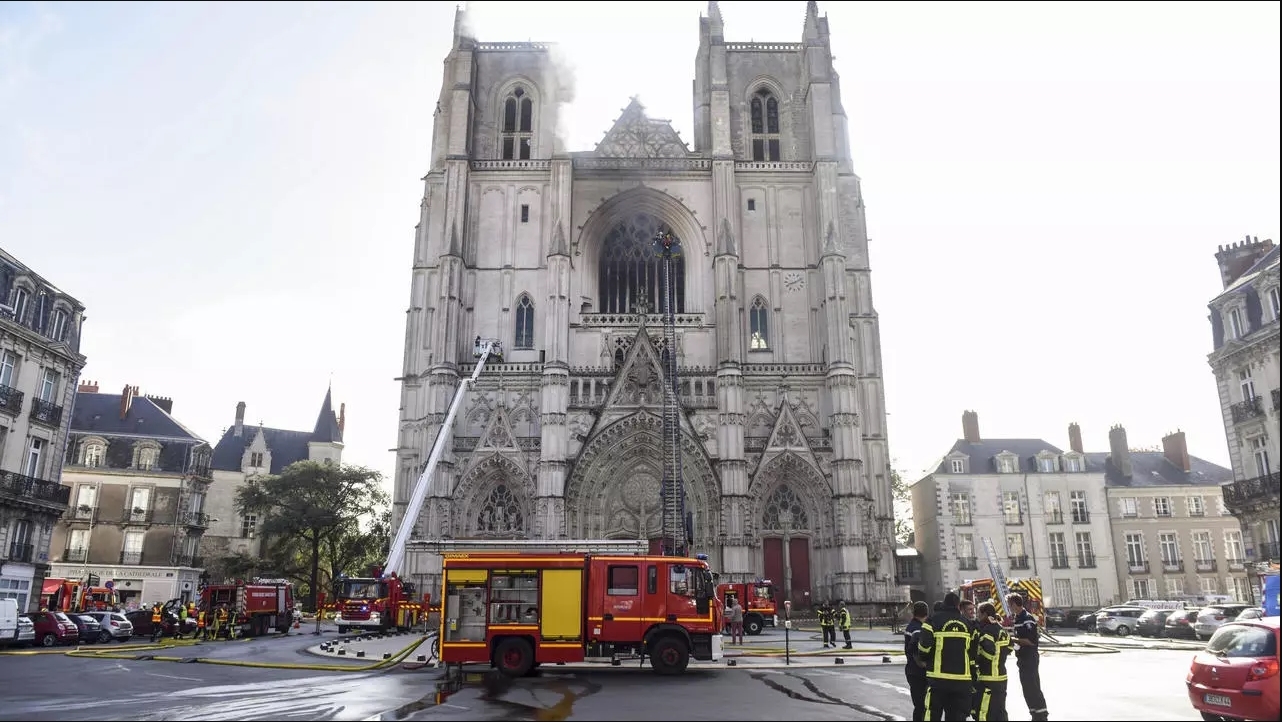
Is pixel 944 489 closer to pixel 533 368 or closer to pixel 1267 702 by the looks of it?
pixel 533 368

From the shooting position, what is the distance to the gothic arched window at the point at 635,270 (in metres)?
39.1

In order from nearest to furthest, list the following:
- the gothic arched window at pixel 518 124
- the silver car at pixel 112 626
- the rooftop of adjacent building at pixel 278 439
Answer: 1. the silver car at pixel 112 626
2. the gothic arched window at pixel 518 124
3. the rooftop of adjacent building at pixel 278 439

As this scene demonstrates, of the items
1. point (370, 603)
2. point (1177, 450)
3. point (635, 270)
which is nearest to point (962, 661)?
point (370, 603)

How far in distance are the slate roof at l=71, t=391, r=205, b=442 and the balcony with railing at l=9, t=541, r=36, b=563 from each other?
17.7 meters

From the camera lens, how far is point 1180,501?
1670 inches

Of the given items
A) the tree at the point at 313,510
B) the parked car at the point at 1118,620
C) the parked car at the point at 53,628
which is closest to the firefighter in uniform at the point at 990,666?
the parked car at the point at 1118,620

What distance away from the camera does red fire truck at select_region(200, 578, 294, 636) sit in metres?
29.3

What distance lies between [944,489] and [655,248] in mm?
19182

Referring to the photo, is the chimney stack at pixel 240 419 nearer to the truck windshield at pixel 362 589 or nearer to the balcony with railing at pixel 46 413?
the balcony with railing at pixel 46 413

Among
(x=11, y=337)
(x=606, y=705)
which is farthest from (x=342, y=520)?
(x=606, y=705)

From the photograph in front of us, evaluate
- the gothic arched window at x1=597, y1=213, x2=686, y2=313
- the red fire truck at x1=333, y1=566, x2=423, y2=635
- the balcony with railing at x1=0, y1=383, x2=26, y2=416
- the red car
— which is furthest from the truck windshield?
the red car

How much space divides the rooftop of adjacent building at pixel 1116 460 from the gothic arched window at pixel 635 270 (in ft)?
57.0

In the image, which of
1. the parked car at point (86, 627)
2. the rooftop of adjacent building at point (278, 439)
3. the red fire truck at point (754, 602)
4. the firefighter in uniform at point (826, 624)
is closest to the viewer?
the firefighter in uniform at point (826, 624)

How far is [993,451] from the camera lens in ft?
149
